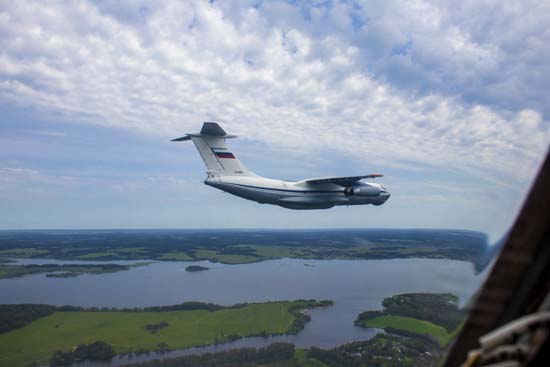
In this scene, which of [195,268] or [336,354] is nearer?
[336,354]

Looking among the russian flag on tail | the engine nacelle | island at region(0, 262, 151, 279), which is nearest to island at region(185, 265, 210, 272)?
island at region(0, 262, 151, 279)

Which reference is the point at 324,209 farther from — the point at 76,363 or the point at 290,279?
the point at 290,279

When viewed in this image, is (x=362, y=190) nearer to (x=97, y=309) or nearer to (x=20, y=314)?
(x=97, y=309)

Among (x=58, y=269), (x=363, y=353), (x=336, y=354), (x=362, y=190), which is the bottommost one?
(x=336, y=354)

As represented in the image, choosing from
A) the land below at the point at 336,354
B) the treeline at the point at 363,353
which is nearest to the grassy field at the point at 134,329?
the land below at the point at 336,354

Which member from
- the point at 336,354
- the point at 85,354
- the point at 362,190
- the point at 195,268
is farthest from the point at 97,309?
the point at 362,190

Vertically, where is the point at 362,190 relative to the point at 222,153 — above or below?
below

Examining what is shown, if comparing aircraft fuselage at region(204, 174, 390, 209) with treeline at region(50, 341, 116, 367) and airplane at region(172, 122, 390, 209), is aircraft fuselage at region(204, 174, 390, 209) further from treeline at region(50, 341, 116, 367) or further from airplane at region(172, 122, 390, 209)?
treeline at region(50, 341, 116, 367)
